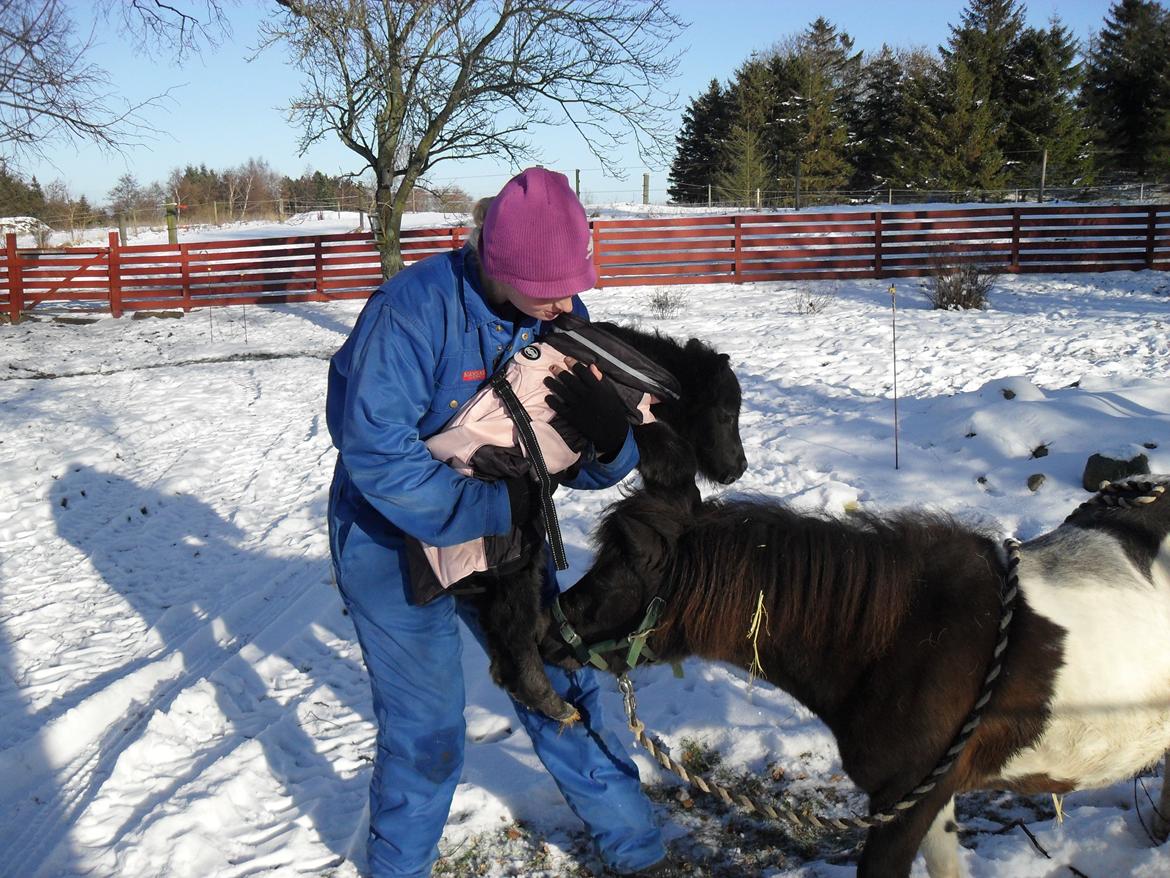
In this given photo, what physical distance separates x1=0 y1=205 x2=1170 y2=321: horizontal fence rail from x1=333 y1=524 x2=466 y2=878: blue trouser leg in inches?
647

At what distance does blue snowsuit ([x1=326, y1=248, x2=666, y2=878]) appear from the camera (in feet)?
6.84

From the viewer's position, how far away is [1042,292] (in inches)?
608

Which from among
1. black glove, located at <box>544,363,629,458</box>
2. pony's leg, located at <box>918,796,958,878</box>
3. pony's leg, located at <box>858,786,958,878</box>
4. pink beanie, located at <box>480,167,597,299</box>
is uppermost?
pink beanie, located at <box>480,167,597,299</box>

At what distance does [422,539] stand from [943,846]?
178 centimetres

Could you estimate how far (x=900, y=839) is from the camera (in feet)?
7.59

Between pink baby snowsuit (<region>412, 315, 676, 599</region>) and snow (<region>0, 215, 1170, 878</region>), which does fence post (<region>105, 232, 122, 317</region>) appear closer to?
snow (<region>0, 215, 1170, 878</region>)

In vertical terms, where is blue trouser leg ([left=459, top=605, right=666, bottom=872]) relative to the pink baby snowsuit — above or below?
below

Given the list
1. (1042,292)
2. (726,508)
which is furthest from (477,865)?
(1042,292)

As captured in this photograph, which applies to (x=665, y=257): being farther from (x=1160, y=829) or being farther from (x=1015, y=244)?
(x=1160, y=829)

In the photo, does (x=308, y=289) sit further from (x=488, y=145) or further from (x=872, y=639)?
(x=872, y=639)

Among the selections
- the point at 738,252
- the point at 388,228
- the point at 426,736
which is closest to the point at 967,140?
the point at 738,252

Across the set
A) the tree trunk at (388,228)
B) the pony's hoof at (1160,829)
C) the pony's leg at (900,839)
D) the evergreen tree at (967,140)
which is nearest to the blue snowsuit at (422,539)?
the pony's leg at (900,839)

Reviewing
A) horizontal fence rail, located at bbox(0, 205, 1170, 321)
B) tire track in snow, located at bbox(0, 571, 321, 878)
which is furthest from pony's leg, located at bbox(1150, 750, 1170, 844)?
horizontal fence rail, located at bbox(0, 205, 1170, 321)

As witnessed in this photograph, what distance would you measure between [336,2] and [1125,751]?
14365mm
